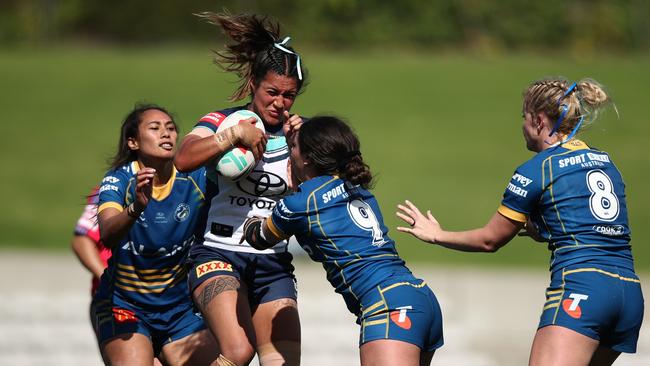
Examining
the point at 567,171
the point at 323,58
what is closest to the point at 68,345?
the point at 567,171

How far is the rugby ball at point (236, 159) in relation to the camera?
5.32 meters

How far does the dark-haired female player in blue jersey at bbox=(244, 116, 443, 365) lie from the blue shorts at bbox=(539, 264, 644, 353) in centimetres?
61

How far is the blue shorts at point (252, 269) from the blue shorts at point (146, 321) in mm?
524

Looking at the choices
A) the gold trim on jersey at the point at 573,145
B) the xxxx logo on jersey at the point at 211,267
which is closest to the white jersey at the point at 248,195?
the xxxx logo on jersey at the point at 211,267

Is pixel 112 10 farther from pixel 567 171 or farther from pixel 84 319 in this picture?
pixel 567 171

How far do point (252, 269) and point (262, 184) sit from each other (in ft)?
1.59

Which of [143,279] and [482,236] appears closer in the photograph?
[482,236]

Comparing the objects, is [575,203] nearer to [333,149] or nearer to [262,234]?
[333,149]

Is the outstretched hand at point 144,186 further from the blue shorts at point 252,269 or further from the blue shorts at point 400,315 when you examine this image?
A: the blue shorts at point 400,315

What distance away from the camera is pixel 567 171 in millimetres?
4965

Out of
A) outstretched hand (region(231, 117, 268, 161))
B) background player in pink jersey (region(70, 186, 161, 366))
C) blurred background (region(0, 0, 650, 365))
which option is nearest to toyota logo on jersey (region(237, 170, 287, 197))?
outstretched hand (region(231, 117, 268, 161))

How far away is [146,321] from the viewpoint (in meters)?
6.01

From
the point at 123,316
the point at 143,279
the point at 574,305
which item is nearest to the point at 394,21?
the point at 143,279

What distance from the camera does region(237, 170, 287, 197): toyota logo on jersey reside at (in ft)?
18.4
